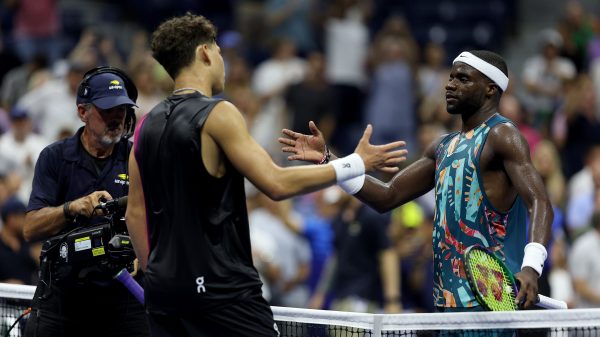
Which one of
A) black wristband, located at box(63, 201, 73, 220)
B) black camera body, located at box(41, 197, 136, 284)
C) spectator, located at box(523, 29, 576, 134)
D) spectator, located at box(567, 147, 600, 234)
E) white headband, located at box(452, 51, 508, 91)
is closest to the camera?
black camera body, located at box(41, 197, 136, 284)

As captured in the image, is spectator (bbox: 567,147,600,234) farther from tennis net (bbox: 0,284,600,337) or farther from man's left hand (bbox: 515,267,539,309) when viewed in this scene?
A: man's left hand (bbox: 515,267,539,309)

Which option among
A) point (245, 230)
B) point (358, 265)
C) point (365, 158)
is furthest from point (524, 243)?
point (358, 265)

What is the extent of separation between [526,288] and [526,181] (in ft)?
2.02

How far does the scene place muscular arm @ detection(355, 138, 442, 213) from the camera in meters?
6.71

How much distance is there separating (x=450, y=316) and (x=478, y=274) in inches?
10.8

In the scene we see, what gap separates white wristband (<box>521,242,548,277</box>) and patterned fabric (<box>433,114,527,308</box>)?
14.2 inches

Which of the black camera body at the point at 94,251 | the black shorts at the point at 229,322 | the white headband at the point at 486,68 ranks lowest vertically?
the black shorts at the point at 229,322

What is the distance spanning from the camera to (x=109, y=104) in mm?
6656

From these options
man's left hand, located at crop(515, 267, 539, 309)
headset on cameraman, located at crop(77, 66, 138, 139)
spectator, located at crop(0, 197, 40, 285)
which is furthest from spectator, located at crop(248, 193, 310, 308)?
man's left hand, located at crop(515, 267, 539, 309)

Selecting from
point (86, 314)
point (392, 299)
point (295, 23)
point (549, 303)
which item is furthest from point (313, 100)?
point (549, 303)

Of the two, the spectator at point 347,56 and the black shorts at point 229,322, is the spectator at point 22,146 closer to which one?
the spectator at point 347,56

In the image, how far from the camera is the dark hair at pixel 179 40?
216 inches

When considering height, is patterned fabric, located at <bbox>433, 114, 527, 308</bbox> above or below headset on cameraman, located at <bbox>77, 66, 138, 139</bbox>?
below

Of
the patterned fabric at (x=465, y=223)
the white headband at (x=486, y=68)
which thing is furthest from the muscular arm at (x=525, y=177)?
the white headband at (x=486, y=68)
